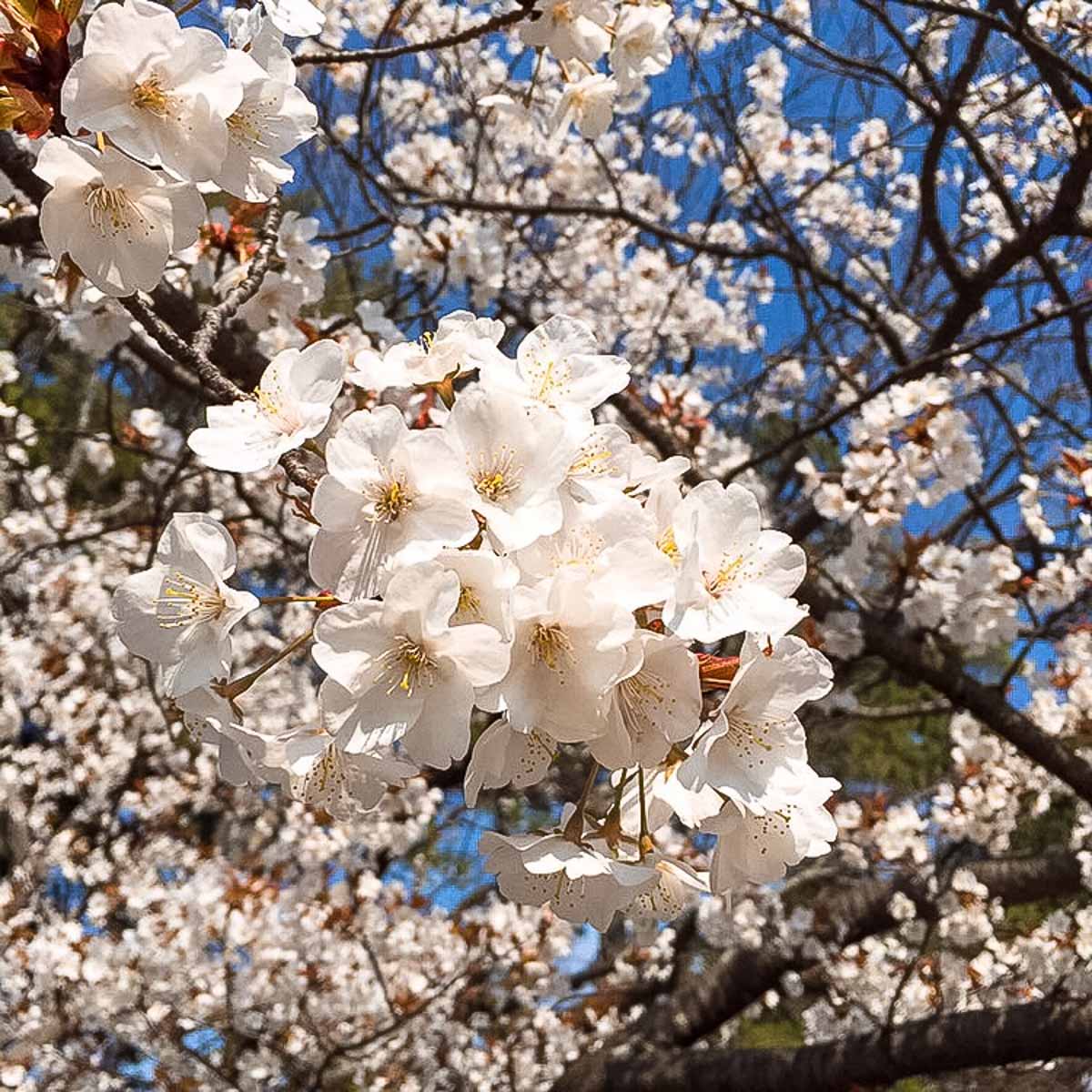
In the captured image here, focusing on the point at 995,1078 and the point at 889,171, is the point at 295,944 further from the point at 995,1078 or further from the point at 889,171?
the point at 889,171

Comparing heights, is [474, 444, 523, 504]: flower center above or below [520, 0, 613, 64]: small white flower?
below

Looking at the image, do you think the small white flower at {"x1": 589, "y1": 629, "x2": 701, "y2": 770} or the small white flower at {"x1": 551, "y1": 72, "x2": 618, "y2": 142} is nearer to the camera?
the small white flower at {"x1": 589, "y1": 629, "x2": 701, "y2": 770}

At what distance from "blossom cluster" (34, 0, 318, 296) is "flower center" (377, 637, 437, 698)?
51cm

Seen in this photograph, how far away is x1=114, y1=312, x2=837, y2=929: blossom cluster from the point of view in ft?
2.88

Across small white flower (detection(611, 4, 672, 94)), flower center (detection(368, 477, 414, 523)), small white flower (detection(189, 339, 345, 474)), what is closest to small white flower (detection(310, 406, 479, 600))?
flower center (detection(368, 477, 414, 523))

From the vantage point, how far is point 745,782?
3.05 ft

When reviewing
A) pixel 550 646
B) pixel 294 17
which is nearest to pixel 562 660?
pixel 550 646

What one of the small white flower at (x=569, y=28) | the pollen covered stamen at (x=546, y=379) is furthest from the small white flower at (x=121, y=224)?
the small white flower at (x=569, y=28)

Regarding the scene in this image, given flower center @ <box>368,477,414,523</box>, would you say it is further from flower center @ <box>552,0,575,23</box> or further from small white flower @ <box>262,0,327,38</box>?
flower center @ <box>552,0,575,23</box>

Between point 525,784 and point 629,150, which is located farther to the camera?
point 629,150

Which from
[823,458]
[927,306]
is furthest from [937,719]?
[927,306]

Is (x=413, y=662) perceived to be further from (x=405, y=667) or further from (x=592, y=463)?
(x=592, y=463)

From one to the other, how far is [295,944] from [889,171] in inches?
196

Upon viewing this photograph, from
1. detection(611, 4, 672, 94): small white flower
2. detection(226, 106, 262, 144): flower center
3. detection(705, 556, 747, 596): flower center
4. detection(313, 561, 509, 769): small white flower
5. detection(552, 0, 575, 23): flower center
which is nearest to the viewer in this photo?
detection(313, 561, 509, 769): small white flower
